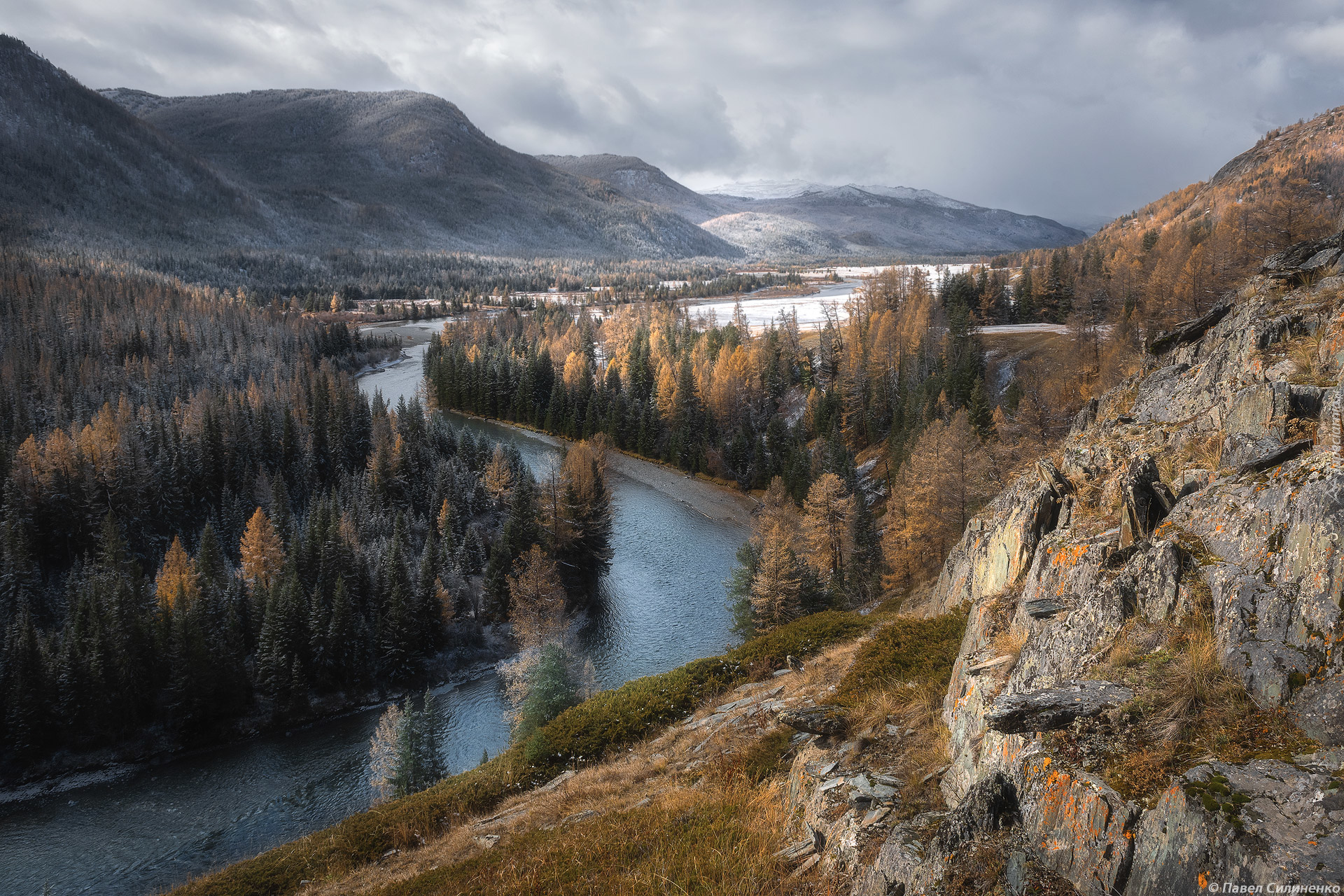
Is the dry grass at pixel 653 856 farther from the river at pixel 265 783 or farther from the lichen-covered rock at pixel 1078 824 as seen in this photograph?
the river at pixel 265 783

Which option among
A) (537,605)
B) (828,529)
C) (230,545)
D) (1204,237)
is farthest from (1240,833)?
(1204,237)

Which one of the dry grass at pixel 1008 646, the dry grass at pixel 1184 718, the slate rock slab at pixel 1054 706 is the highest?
the dry grass at pixel 1184 718

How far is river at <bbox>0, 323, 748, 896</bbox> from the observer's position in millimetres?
35906

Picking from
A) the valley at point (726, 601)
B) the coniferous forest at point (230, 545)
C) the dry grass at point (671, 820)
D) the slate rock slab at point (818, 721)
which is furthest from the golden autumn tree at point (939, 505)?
the coniferous forest at point (230, 545)

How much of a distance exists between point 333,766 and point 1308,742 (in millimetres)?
48927

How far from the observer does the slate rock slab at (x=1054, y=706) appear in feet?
26.4

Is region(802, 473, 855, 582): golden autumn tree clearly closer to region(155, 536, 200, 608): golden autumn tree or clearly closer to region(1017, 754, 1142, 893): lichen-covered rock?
region(1017, 754, 1142, 893): lichen-covered rock

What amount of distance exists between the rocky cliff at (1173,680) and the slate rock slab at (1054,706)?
26 millimetres

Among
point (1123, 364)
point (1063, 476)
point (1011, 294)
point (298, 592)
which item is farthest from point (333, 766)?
point (1011, 294)

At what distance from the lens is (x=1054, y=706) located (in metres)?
8.19

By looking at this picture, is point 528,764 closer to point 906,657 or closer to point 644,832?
point 644,832

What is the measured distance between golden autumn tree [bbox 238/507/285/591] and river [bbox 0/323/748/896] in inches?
661

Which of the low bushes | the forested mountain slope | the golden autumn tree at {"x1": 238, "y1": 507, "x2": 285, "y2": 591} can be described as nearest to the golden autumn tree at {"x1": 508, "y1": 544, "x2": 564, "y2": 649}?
the low bushes

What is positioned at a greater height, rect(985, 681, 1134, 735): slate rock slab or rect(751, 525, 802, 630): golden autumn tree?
rect(985, 681, 1134, 735): slate rock slab
